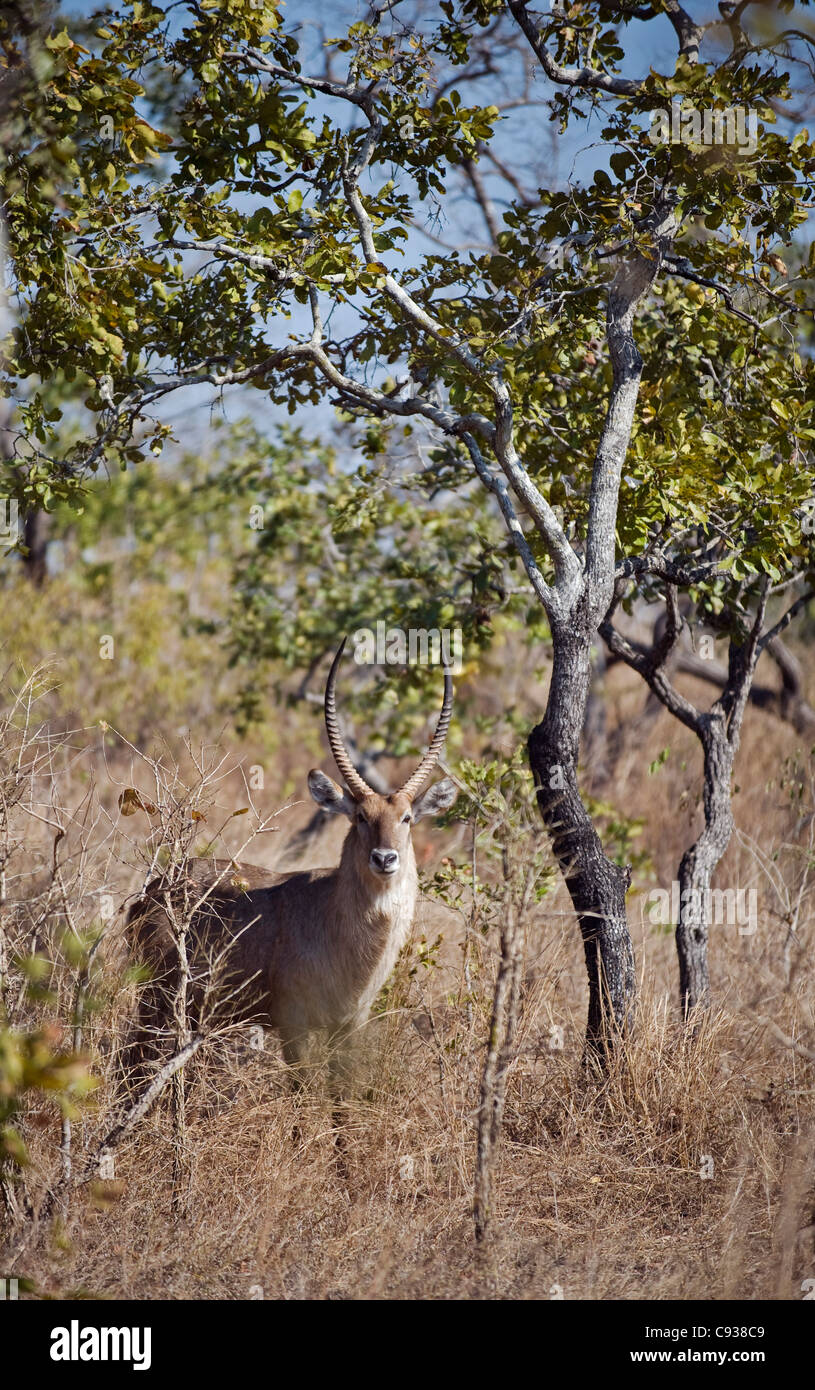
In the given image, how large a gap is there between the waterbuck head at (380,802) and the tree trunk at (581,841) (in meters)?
0.52

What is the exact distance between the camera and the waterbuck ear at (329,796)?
6.53 metres

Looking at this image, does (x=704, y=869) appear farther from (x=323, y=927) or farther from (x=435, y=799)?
(x=323, y=927)

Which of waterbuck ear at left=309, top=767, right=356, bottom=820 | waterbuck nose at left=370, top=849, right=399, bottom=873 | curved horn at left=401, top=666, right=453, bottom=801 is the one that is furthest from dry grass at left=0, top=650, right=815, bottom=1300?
waterbuck ear at left=309, top=767, right=356, bottom=820

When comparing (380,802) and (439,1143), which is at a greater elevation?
(380,802)

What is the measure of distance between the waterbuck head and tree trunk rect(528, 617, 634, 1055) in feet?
1.70

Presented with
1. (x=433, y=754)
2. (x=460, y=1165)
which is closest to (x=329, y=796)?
(x=433, y=754)

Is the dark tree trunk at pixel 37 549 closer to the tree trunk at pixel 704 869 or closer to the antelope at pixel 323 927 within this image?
the antelope at pixel 323 927

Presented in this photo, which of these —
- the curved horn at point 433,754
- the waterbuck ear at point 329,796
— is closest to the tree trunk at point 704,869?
the curved horn at point 433,754

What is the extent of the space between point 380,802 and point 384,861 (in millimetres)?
537

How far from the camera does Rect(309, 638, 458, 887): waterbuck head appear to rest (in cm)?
605

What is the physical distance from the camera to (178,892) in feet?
18.7

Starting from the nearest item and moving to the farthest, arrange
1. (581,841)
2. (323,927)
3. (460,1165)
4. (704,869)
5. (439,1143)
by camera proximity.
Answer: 1. (460,1165)
2. (439,1143)
3. (581,841)
4. (323,927)
5. (704,869)

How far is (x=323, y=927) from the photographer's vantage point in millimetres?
6336
